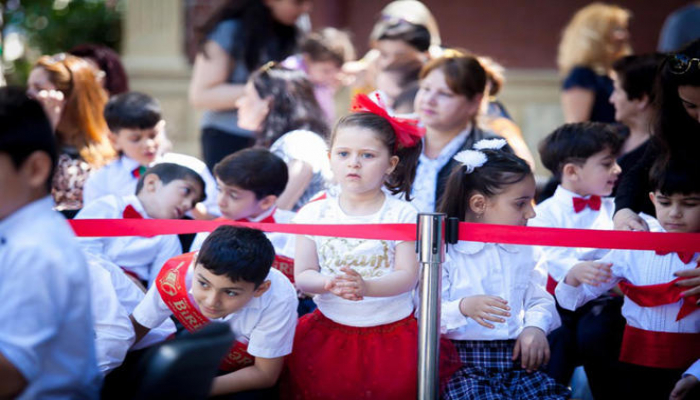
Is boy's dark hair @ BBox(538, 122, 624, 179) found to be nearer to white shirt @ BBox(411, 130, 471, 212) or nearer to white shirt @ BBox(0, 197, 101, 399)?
white shirt @ BBox(411, 130, 471, 212)

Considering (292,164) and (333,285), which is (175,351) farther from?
(292,164)

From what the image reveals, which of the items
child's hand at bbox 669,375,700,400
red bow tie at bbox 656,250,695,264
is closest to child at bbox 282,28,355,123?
red bow tie at bbox 656,250,695,264

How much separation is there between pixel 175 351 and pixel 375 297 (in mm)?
1289

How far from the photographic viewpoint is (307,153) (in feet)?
13.7

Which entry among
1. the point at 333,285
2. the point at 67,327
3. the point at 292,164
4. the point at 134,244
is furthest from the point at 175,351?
the point at 292,164

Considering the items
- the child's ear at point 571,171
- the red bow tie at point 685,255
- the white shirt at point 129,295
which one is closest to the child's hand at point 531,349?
the red bow tie at point 685,255

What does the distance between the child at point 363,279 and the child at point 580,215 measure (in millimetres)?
778

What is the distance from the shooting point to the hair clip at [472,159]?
3236 mm

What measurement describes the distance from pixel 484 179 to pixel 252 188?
104cm

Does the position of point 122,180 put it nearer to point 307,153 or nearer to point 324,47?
point 307,153

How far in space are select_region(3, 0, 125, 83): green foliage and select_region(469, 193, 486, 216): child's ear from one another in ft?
25.0

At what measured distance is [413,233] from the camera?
312cm

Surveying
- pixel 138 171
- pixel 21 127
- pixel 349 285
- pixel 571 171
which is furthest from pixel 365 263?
pixel 138 171

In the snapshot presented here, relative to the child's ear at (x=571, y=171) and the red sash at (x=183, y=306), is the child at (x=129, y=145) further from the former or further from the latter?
the child's ear at (x=571, y=171)
